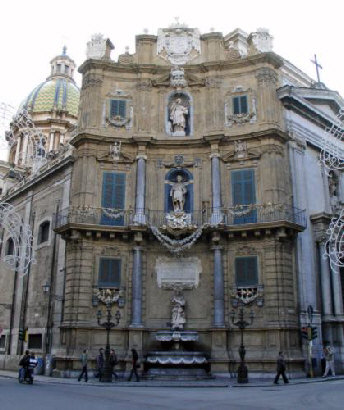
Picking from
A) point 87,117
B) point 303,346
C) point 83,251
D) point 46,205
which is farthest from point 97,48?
point 303,346

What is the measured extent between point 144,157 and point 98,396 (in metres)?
15.0

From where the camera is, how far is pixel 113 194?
27484mm

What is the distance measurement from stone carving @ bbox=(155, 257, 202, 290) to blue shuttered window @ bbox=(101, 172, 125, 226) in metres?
3.19

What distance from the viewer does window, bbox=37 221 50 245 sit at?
105ft

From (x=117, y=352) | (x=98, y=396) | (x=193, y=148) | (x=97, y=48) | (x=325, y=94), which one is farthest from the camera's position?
(x=325, y=94)

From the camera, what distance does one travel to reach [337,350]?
26.3 metres

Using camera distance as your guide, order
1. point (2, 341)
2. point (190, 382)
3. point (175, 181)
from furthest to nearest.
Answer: point (2, 341) < point (175, 181) < point (190, 382)

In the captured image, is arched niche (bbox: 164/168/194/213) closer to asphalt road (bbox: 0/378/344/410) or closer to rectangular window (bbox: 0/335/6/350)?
asphalt road (bbox: 0/378/344/410)

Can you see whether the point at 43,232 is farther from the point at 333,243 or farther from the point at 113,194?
the point at 333,243

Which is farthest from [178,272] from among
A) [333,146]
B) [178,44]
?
[178,44]

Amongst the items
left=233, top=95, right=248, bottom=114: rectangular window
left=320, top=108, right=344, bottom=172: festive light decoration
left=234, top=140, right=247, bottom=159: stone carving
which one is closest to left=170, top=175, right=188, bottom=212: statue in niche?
left=234, top=140, right=247, bottom=159: stone carving

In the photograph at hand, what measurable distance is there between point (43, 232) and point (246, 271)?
14071 mm

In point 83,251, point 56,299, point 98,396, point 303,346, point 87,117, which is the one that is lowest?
point 98,396

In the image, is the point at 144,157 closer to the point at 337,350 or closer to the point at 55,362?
the point at 55,362
